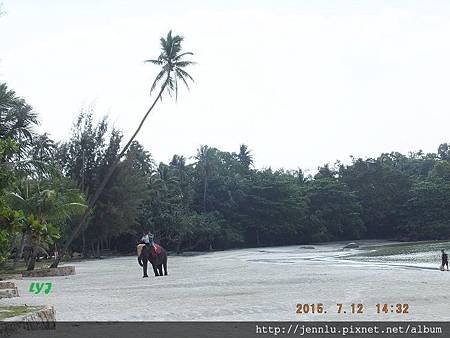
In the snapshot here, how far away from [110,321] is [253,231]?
64.5m

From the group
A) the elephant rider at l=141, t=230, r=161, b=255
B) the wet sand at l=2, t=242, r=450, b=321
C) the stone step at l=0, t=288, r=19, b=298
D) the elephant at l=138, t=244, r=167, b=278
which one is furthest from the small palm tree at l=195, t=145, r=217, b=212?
the stone step at l=0, t=288, r=19, b=298

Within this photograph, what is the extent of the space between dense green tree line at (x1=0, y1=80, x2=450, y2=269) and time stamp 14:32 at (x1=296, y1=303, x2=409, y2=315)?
36.8m

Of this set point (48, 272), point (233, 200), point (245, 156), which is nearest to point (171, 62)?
Result: point (48, 272)

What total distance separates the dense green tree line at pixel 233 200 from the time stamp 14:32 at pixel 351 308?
36.8 m

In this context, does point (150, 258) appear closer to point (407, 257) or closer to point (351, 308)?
point (351, 308)

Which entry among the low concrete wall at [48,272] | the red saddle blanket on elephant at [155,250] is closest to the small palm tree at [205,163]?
the low concrete wall at [48,272]

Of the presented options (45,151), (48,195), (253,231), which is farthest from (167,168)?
(48,195)

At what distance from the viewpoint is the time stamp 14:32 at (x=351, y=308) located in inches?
438

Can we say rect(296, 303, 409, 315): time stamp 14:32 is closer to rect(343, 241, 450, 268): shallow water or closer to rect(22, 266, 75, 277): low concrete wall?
rect(343, 241, 450, 268): shallow water

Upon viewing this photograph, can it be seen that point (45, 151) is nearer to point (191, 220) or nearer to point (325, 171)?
point (191, 220)

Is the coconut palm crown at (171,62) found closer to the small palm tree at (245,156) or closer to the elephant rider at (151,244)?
the elephant rider at (151,244)

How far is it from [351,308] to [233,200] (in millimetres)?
60512

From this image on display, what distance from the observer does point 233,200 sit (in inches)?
2840

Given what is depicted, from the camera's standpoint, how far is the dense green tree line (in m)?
54.9
